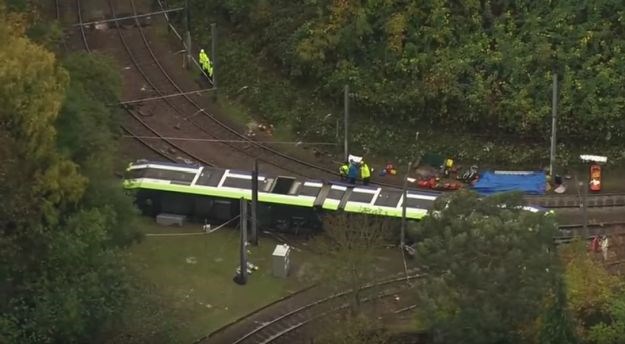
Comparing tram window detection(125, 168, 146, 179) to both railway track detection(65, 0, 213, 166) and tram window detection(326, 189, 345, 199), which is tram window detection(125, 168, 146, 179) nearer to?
railway track detection(65, 0, 213, 166)

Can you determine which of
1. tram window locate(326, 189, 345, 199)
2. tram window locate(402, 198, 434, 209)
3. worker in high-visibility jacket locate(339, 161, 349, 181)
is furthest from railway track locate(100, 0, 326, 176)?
tram window locate(402, 198, 434, 209)

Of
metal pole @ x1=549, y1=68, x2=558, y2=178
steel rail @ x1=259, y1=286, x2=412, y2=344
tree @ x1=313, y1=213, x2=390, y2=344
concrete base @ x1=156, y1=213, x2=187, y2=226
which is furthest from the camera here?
metal pole @ x1=549, y1=68, x2=558, y2=178

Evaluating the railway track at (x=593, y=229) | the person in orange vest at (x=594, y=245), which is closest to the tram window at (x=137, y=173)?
the railway track at (x=593, y=229)

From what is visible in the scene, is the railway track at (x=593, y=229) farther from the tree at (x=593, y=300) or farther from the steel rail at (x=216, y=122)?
the steel rail at (x=216, y=122)

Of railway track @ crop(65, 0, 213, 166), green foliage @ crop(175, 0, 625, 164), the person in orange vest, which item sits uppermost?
green foliage @ crop(175, 0, 625, 164)

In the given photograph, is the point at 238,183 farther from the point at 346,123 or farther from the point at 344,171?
the point at 346,123

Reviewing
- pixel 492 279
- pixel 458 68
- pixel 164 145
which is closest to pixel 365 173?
pixel 458 68

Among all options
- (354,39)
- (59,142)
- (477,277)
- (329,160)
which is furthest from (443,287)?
(354,39)
